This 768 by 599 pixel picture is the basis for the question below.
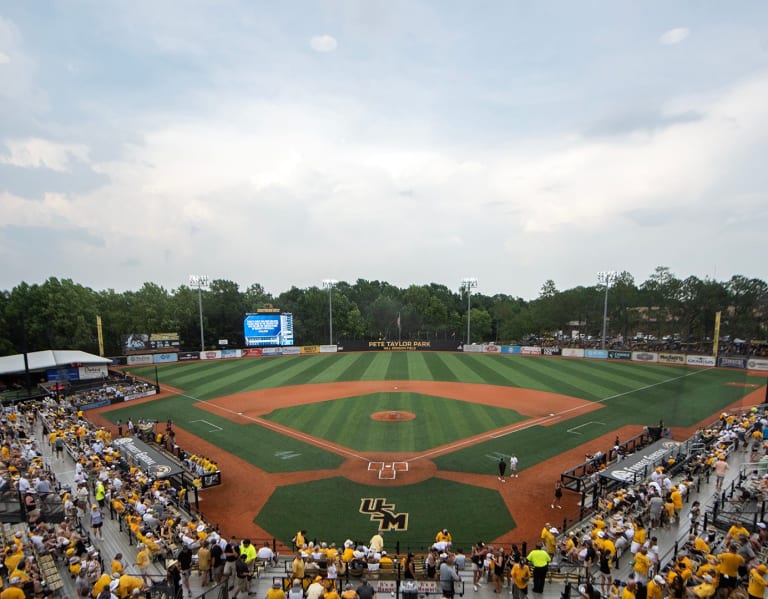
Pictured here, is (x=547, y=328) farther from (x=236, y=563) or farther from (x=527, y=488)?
(x=236, y=563)

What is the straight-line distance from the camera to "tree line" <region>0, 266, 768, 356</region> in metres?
60.6

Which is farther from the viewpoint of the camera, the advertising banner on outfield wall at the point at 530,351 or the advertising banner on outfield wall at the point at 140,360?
the advertising banner on outfield wall at the point at 530,351

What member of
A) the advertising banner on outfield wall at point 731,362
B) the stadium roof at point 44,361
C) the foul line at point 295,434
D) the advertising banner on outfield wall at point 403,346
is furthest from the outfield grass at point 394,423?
the advertising banner on outfield wall at point 731,362

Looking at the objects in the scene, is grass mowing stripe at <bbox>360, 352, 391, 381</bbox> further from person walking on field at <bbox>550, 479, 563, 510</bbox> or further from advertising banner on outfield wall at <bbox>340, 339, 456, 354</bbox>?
person walking on field at <bbox>550, 479, 563, 510</bbox>

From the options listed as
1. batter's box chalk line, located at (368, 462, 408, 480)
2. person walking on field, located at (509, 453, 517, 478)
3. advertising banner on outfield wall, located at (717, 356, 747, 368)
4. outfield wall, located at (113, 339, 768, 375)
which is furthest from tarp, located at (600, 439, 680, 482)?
advertising banner on outfield wall, located at (717, 356, 747, 368)

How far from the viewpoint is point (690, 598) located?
9.45 meters

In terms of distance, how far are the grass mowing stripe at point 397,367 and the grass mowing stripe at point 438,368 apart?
2.82 meters

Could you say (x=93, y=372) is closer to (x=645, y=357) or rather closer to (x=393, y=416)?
(x=393, y=416)

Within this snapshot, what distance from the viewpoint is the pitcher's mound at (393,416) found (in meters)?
29.9

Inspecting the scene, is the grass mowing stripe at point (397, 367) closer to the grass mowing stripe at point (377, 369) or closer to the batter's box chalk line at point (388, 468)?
the grass mowing stripe at point (377, 369)

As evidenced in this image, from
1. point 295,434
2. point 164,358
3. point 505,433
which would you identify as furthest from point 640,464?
point 164,358

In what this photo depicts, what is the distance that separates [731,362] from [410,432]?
4546 centimetres

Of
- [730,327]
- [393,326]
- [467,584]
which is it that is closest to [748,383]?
[730,327]

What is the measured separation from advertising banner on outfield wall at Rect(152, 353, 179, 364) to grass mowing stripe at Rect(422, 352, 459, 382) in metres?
35.4
